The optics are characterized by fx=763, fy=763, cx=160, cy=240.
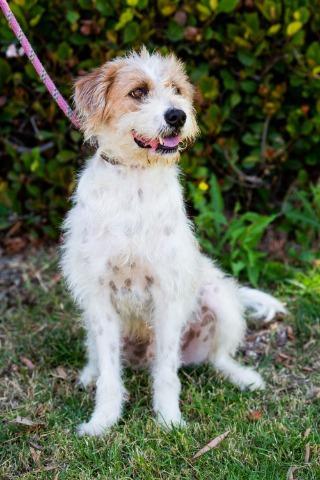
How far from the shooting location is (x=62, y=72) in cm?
493

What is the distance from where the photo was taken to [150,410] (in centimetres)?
354

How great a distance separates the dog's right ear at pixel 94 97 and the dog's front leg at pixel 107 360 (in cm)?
80

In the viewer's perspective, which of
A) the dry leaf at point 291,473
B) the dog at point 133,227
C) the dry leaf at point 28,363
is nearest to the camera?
the dry leaf at point 291,473

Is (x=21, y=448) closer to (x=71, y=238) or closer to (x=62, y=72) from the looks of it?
(x=71, y=238)

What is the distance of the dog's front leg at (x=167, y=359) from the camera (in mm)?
3430

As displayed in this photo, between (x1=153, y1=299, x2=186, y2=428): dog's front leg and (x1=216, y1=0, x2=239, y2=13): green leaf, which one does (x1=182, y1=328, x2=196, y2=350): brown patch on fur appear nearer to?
(x1=153, y1=299, x2=186, y2=428): dog's front leg

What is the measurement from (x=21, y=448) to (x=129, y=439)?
1.49 ft

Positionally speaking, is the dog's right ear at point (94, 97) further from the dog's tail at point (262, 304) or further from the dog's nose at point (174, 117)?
the dog's tail at point (262, 304)

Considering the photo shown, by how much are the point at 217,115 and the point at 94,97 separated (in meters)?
1.79

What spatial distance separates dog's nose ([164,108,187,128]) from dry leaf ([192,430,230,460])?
1293 millimetres

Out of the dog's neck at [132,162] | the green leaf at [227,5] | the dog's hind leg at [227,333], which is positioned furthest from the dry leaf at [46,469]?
the green leaf at [227,5]

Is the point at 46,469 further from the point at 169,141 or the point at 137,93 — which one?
the point at 137,93

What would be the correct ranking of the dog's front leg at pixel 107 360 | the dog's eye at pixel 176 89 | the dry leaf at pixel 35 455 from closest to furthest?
the dry leaf at pixel 35 455
the dog's eye at pixel 176 89
the dog's front leg at pixel 107 360

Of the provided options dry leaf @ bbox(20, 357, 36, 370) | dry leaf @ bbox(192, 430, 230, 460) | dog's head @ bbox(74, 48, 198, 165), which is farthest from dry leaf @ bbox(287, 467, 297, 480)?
dry leaf @ bbox(20, 357, 36, 370)
